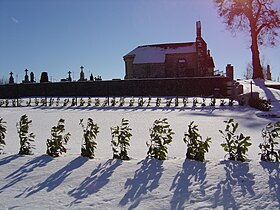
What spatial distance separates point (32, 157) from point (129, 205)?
2439 mm

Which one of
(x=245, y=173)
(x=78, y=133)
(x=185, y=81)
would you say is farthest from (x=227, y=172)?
(x=185, y=81)

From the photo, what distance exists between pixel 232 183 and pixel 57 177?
8.17 feet

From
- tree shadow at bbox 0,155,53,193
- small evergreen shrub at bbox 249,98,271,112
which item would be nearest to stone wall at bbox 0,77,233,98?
small evergreen shrub at bbox 249,98,271,112

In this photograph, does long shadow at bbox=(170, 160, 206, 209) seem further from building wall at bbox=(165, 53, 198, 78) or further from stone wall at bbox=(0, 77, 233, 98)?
building wall at bbox=(165, 53, 198, 78)

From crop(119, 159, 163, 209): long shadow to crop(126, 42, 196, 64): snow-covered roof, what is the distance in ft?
111

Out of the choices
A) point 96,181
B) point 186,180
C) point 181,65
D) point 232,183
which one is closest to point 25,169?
point 96,181

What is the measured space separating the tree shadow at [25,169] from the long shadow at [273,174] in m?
3.44

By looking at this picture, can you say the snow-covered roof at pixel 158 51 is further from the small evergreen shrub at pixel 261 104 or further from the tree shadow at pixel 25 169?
the tree shadow at pixel 25 169

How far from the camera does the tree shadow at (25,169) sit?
4.11 m

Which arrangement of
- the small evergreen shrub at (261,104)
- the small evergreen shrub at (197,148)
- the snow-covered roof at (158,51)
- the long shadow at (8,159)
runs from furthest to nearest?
the snow-covered roof at (158,51) < the small evergreen shrub at (261,104) < the long shadow at (8,159) < the small evergreen shrub at (197,148)

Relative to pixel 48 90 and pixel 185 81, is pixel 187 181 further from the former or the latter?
pixel 48 90

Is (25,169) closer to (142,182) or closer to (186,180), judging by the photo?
(142,182)

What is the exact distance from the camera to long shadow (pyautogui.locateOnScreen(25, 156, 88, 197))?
12.6 feet

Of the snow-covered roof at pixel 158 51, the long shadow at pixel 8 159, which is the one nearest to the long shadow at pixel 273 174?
the long shadow at pixel 8 159
